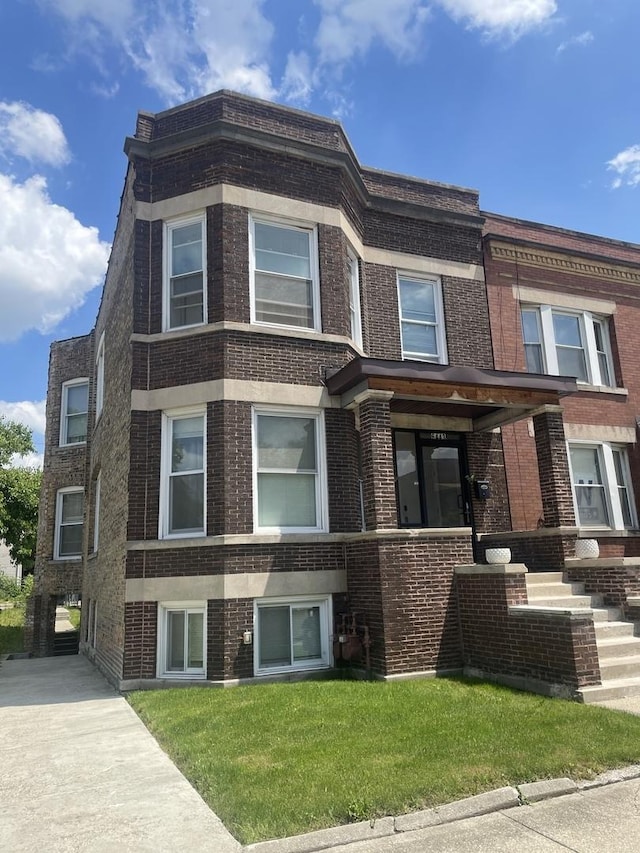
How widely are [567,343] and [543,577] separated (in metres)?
6.36

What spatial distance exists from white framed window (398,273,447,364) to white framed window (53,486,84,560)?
1092 centimetres

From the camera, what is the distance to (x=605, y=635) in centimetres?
822

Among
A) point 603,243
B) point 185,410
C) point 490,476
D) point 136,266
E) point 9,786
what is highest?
point 603,243

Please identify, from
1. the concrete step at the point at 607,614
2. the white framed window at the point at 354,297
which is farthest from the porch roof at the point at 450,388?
the concrete step at the point at 607,614

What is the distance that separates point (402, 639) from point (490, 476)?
14.2ft

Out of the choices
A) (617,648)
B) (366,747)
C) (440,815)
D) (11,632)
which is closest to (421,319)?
(617,648)

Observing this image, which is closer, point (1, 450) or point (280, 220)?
point (280, 220)

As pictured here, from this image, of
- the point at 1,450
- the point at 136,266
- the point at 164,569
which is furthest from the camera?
the point at 1,450

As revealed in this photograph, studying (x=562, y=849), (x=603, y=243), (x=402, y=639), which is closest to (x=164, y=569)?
(x=402, y=639)

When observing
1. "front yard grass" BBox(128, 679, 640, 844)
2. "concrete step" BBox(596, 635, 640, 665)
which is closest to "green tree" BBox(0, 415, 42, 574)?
"front yard grass" BBox(128, 679, 640, 844)

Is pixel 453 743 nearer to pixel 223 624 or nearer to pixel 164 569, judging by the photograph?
pixel 223 624

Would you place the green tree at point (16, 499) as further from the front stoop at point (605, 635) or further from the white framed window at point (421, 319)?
the front stoop at point (605, 635)

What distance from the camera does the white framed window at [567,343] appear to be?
44.2ft

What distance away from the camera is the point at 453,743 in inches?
208
